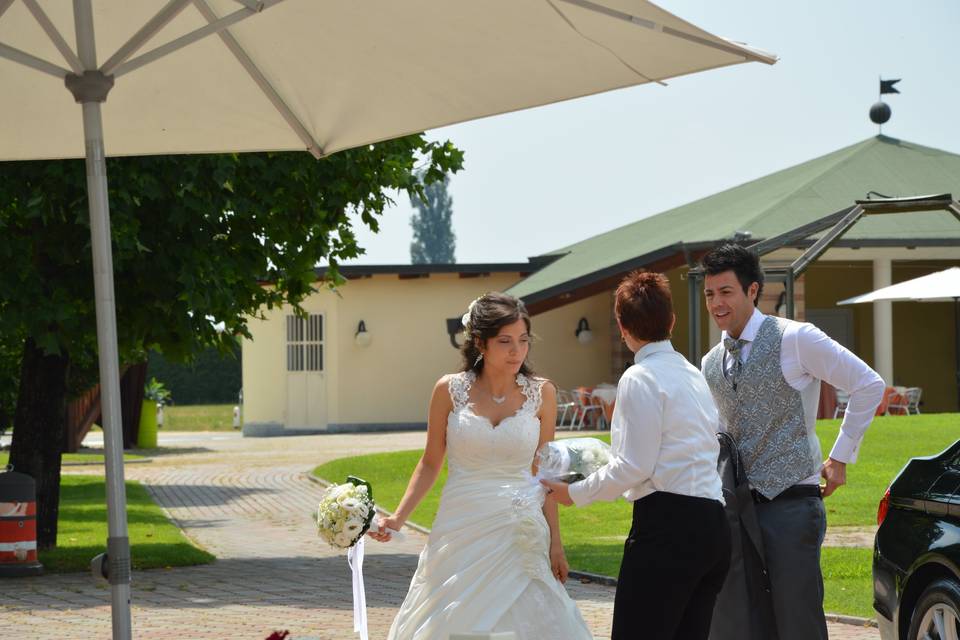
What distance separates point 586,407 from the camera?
105ft

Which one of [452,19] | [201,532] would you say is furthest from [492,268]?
[452,19]

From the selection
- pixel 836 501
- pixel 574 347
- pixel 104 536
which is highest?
pixel 574 347

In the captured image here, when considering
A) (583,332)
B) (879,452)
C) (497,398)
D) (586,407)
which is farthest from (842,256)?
(497,398)

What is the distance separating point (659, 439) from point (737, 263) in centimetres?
132

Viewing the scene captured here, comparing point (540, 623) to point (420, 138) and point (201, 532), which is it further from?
point (201, 532)

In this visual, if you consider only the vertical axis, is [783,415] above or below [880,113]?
below

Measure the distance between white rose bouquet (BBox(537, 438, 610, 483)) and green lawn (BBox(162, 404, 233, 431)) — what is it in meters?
40.0

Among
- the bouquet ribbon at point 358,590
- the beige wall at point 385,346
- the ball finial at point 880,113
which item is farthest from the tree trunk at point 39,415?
the ball finial at point 880,113

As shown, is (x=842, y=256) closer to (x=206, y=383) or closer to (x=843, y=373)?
(x=843, y=373)

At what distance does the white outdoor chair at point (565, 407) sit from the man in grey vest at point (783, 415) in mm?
25735

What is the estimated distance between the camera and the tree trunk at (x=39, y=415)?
13.3m

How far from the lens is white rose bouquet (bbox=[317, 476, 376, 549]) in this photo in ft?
19.6

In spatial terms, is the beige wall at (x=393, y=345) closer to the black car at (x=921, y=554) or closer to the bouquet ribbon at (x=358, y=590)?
the bouquet ribbon at (x=358, y=590)

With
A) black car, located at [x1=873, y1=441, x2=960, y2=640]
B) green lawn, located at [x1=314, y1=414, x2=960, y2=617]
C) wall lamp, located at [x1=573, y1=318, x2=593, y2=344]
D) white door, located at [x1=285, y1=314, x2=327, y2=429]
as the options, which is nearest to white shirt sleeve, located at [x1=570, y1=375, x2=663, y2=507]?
black car, located at [x1=873, y1=441, x2=960, y2=640]
